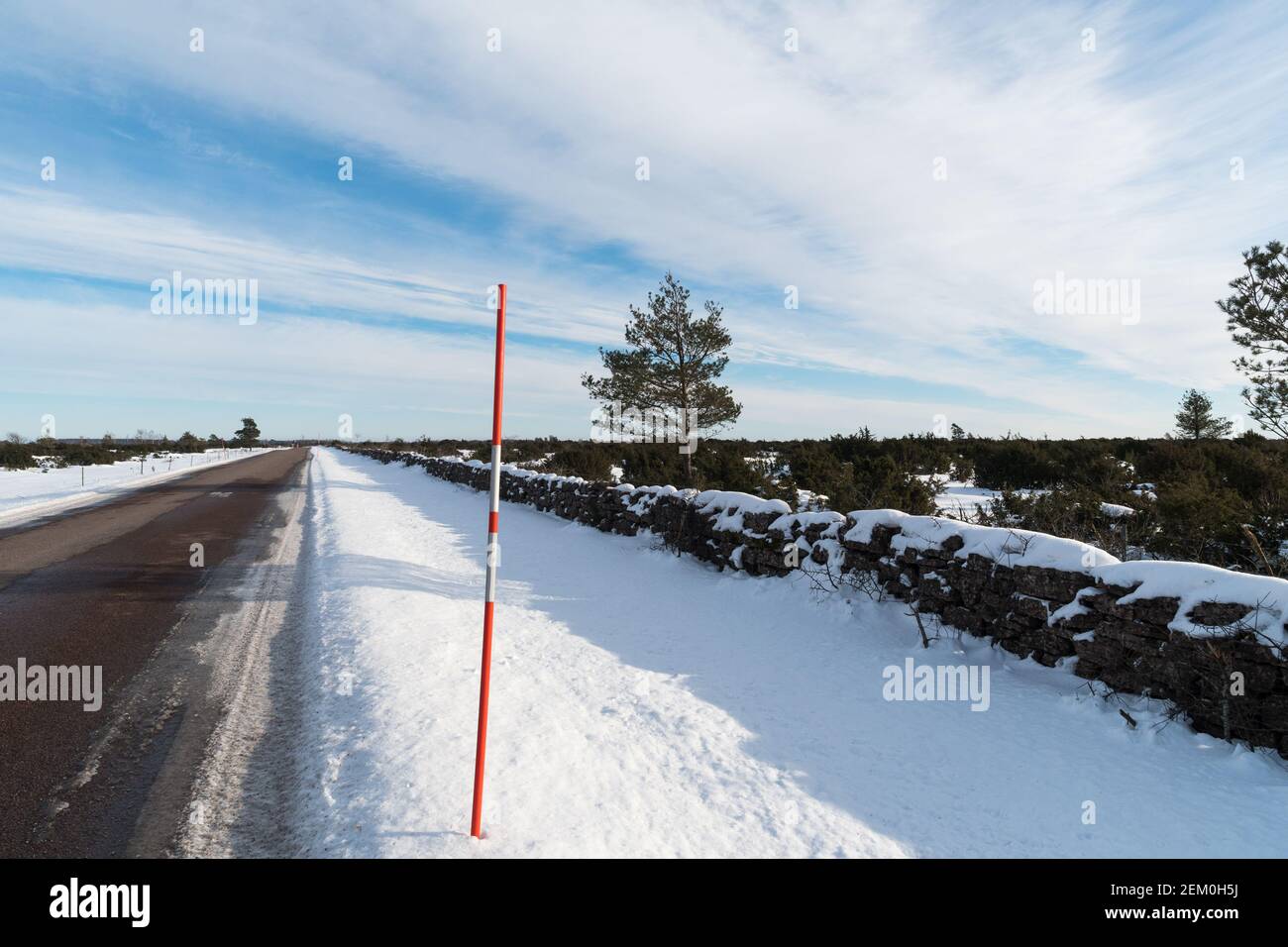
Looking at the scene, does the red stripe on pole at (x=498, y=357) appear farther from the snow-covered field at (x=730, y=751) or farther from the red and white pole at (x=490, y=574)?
the snow-covered field at (x=730, y=751)

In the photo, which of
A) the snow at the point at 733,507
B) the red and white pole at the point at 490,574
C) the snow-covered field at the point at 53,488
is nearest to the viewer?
the red and white pole at the point at 490,574

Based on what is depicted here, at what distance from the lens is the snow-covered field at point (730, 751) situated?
3.21 m

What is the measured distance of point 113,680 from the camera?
5.02 m

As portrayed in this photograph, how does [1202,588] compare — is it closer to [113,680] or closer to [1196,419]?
[113,680]

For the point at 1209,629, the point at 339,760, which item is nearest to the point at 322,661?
the point at 339,760

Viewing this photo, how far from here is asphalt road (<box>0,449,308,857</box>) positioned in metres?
3.17

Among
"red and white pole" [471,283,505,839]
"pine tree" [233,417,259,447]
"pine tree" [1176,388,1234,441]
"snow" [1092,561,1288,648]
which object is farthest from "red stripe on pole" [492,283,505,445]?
"pine tree" [233,417,259,447]

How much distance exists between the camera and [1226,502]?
7.07 metres

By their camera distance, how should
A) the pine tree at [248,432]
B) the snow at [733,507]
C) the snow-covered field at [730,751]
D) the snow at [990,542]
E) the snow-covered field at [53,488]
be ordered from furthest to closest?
the pine tree at [248,432]
the snow-covered field at [53,488]
the snow at [733,507]
the snow at [990,542]
the snow-covered field at [730,751]

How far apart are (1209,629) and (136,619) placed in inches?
363

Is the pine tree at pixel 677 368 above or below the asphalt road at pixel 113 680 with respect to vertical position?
above

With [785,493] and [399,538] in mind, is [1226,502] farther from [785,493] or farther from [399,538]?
[399,538]

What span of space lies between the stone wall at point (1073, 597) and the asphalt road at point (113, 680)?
5.83 meters

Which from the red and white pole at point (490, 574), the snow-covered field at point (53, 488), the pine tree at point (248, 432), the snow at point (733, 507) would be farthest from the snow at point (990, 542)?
the pine tree at point (248, 432)
